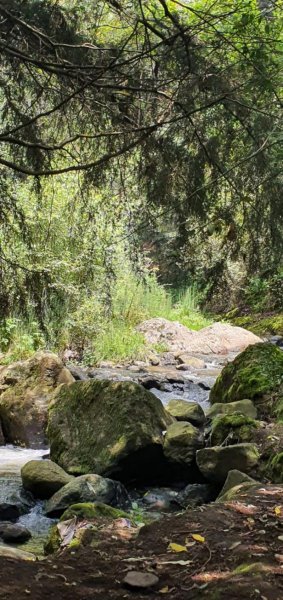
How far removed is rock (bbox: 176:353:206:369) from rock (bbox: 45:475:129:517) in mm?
7547

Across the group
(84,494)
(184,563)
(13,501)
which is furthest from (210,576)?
(13,501)

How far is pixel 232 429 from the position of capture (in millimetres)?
6363

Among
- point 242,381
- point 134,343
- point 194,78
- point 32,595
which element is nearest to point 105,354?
point 134,343

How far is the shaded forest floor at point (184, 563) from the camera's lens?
253 cm

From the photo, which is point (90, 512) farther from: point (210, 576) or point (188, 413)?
point (188, 413)

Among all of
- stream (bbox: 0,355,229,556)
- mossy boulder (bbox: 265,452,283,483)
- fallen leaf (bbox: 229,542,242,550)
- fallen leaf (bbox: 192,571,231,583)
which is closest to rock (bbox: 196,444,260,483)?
mossy boulder (bbox: 265,452,283,483)

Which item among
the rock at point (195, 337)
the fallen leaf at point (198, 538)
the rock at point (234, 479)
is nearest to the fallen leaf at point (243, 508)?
the fallen leaf at point (198, 538)

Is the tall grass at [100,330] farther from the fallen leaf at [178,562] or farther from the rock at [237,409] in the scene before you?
the fallen leaf at [178,562]

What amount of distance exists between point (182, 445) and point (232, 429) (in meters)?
0.55

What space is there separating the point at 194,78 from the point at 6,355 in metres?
8.30

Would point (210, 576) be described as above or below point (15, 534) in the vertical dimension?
above

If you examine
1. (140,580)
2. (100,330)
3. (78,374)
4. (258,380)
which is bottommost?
(140,580)

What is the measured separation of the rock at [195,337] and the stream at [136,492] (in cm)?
95

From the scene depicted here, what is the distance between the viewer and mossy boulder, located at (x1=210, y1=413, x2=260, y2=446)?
612 cm
